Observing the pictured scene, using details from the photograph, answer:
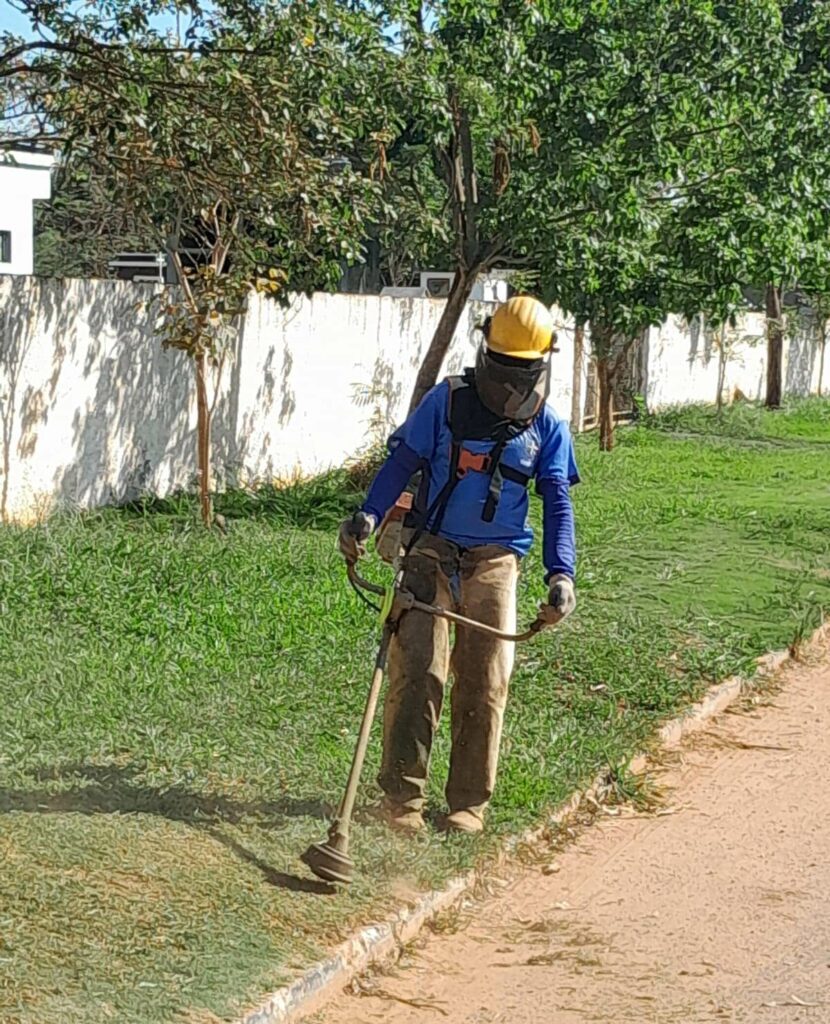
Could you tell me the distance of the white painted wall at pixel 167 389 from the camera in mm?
10500

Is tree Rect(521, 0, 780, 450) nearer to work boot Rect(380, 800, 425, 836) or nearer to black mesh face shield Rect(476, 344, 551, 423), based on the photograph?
black mesh face shield Rect(476, 344, 551, 423)

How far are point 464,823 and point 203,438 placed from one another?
6617mm

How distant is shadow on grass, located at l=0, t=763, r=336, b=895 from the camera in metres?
5.27

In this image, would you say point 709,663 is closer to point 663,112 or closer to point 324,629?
point 324,629

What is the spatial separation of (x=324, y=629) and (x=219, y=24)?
12.0ft

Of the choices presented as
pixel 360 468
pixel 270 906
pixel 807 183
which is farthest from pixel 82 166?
pixel 270 906

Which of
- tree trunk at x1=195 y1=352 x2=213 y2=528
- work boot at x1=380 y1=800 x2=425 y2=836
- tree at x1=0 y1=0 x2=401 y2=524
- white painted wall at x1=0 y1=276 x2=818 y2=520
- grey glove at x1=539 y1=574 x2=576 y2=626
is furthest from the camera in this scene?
tree trunk at x1=195 y1=352 x2=213 y2=528

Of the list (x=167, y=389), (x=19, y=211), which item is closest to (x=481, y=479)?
(x=167, y=389)

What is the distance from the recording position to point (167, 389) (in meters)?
12.0

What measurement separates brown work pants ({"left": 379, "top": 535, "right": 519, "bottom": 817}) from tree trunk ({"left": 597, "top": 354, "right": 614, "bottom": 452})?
1286cm

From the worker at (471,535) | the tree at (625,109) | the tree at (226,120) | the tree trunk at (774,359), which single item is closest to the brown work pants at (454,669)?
the worker at (471,535)

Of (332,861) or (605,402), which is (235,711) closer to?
(332,861)

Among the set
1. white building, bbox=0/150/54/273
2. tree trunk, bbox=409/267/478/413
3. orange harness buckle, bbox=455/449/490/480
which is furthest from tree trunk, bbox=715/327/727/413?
orange harness buckle, bbox=455/449/490/480

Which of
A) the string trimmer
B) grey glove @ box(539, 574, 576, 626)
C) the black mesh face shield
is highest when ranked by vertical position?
the black mesh face shield
